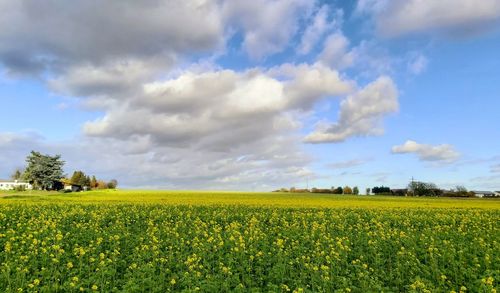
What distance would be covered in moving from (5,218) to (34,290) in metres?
18.7

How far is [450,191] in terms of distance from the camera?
13900 centimetres

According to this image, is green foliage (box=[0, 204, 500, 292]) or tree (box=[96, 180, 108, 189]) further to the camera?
tree (box=[96, 180, 108, 189])

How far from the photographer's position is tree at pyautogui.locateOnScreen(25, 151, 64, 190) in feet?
432

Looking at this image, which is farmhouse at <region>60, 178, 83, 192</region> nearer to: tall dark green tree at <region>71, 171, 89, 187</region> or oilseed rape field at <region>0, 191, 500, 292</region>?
tall dark green tree at <region>71, 171, 89, 187</region>

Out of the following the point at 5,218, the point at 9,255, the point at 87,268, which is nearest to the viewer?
the point at 87,268

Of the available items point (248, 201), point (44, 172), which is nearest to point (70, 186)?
point (44, 172)

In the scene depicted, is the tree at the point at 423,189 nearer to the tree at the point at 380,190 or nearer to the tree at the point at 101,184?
the tree at the point at 380,190

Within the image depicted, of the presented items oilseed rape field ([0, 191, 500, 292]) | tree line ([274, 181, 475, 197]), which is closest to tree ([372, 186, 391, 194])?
tree line ([274, 181, 475, 197])

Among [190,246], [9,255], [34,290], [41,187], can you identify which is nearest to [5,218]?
[9,255]

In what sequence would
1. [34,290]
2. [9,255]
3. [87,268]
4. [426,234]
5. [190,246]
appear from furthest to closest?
[426,234], [190,246], [9,255], [87,268], [34,290]

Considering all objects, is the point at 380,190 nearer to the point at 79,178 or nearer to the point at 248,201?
the point at 248,201

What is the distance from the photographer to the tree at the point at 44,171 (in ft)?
432

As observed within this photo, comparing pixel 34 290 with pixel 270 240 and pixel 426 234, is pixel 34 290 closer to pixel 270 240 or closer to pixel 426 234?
pixel 270 240

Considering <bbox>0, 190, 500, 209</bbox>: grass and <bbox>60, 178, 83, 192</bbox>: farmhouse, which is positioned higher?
<bbox>60, 178, 83, 192</bbox>: farmhouse
